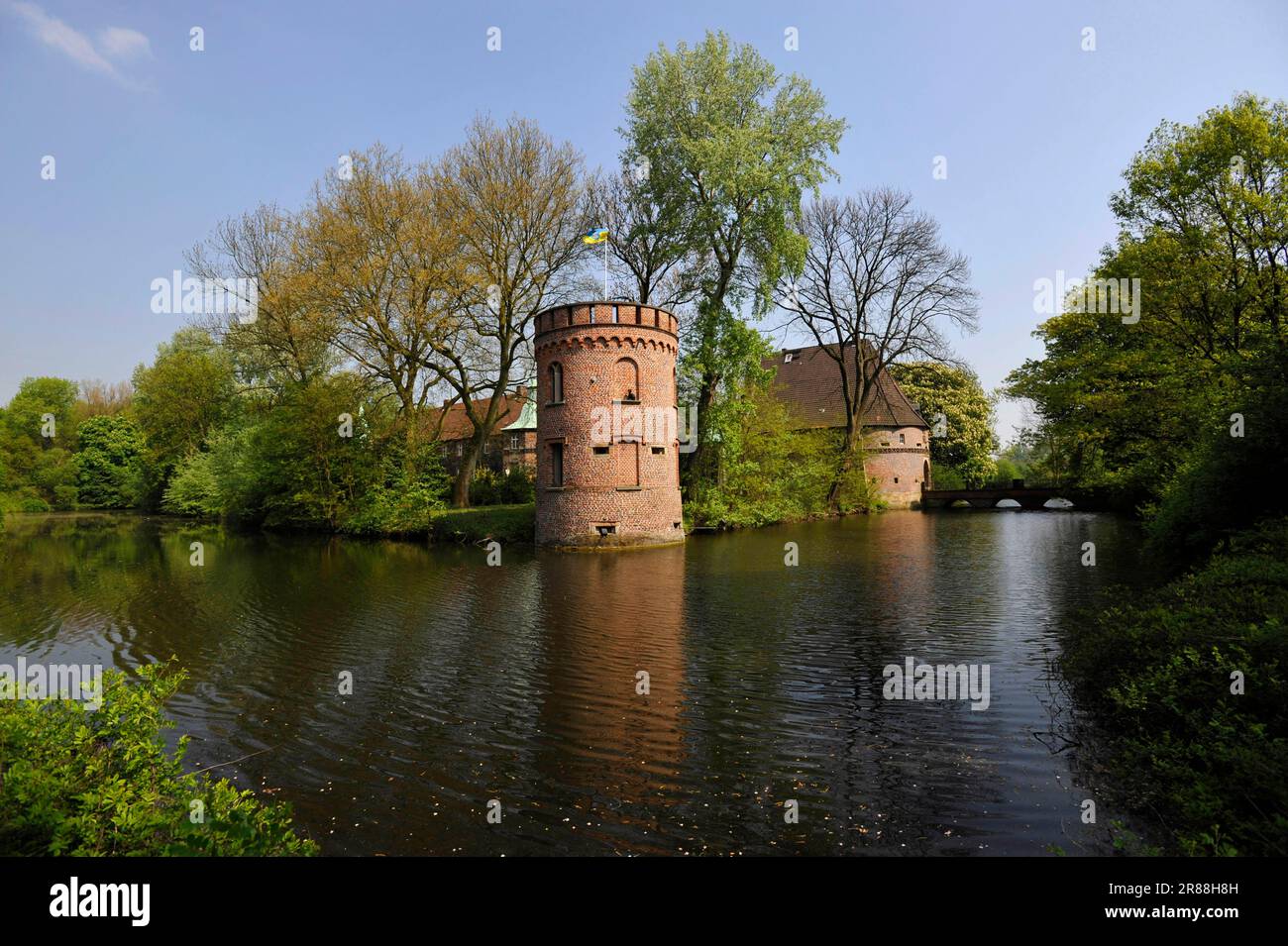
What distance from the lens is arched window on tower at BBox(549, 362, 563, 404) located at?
80.4 ft

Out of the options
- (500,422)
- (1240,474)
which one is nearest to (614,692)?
(1240,474)

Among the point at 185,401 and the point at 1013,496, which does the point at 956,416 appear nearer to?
the point at 1013,496

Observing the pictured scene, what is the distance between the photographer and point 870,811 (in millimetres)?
4891

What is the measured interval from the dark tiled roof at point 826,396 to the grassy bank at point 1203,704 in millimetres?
38699

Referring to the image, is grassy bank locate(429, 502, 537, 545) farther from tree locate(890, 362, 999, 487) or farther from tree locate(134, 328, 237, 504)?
tree locate(890, 362, 999, 487)

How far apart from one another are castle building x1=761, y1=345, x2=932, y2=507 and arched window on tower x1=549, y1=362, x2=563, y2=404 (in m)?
23.9

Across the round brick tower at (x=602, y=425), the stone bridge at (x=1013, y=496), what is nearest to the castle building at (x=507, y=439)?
the round brick tower at (x=602, y=425)

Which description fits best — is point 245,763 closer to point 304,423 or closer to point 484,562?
point 484,562

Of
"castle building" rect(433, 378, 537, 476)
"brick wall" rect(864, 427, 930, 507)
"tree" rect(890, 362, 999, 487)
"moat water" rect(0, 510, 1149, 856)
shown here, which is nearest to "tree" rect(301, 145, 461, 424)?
"moat water" rect(0, 510, 1149, 856)

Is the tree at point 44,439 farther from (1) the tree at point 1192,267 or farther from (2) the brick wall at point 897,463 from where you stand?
(1) the tree at point 1192,267

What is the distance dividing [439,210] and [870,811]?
98.9 ft

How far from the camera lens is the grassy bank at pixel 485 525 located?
26672 millimetres

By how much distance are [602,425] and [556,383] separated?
2.53 metres
